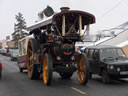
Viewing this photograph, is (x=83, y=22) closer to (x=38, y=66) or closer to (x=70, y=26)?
(x=70, y=26)

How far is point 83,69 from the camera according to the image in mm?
11250

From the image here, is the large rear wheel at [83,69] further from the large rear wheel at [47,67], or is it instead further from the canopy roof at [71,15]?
the canopy roof at [71,15]

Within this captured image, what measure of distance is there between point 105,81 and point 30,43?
4.47 m

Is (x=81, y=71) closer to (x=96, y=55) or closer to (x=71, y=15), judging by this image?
(x=96, y=55)

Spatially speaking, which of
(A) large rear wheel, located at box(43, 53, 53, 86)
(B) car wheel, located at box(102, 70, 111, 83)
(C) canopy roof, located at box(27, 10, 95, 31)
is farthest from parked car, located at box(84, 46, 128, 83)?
(A) large rear wheel, located at box(43, 53, 53, 86)

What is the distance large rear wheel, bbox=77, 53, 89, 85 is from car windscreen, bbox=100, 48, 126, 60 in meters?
1.27

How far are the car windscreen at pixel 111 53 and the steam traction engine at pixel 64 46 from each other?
4.64 ft

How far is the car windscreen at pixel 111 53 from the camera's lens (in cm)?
1243

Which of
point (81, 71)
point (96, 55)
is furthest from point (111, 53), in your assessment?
point (81, 71)

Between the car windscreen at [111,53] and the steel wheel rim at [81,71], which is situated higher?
the car windscreen at [111,53]

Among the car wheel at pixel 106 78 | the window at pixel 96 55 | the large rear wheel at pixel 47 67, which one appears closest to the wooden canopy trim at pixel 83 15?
the large rear wheel at pixel 47 67

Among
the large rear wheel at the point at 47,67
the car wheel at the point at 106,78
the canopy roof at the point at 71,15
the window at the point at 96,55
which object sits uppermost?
the canopy roof at the point at 71,15

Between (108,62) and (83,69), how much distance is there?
1177mm

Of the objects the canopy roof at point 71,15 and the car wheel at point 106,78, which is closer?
the canopy roof at point 71,15
